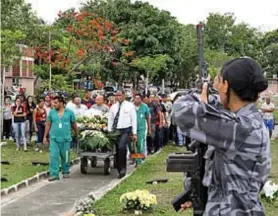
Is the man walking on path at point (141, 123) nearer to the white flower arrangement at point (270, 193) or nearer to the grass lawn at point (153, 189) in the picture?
the grass lawn at point (153, 189)

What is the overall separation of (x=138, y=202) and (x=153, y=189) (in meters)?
2.13

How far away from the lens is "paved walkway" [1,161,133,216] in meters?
9.12

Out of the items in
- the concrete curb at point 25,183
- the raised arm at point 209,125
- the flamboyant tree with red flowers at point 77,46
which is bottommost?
the concrete curb at point 25,183

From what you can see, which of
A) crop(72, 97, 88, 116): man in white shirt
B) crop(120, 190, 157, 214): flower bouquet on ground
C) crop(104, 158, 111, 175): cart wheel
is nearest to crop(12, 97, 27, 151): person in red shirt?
crop(72, 97, 88, 116): man in white shirt

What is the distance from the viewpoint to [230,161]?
299cm

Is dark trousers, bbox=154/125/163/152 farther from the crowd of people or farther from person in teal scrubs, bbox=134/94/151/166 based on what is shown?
person in teal scrubs, bbox=134/94/151/166

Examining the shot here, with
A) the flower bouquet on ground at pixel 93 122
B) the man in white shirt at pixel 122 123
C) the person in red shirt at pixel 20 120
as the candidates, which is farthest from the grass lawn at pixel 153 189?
the person in red shirt at pixel 20 120

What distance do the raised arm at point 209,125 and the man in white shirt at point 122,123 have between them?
9.57 meters

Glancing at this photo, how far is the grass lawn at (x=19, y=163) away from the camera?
38.3 ft

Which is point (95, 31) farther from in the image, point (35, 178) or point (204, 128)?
point (204, 128)

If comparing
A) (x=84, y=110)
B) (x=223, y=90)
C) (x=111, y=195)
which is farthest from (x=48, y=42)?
(x=223, y=90)

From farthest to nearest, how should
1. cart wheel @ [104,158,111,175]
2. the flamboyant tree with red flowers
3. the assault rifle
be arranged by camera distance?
the flamboyant tree with red flowers → cart wheel @ [104,158,111,175] → the assault rifle

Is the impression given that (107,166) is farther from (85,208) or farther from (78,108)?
(85,208)

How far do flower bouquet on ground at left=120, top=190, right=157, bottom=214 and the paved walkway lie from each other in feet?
3.85
